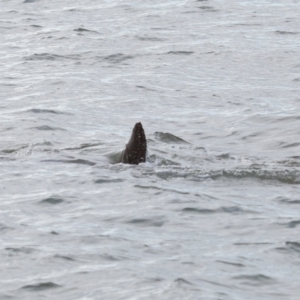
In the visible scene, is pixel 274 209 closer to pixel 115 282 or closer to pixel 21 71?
pixel 115 282

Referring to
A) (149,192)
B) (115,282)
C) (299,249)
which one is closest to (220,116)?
(149,192)

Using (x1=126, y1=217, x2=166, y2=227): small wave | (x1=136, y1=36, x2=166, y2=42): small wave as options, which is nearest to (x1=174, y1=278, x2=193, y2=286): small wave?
(x1=126, y1=217, x2=166, y2=227): small wave

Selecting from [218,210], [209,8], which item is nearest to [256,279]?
[218,210]

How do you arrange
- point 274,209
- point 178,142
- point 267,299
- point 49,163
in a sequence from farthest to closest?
1. point 178,142
2. point 49,163
3. point 274,209
4. point 267,299

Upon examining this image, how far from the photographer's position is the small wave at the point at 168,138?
39.1ft

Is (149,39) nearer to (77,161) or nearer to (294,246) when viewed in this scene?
(77,161)

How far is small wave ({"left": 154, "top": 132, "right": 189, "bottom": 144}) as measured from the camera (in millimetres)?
11922

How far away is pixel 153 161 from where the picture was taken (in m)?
10.5

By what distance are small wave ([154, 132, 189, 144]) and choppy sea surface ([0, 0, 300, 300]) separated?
2cm

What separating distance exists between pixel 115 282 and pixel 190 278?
578 mm

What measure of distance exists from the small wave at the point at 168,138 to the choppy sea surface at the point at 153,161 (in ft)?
0.05

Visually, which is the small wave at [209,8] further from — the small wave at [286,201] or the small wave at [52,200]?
the small wave at [52,200]

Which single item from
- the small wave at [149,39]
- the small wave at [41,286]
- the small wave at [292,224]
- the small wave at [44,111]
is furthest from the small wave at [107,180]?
the small wave at [149,39]

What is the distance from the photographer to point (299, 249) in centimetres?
780
